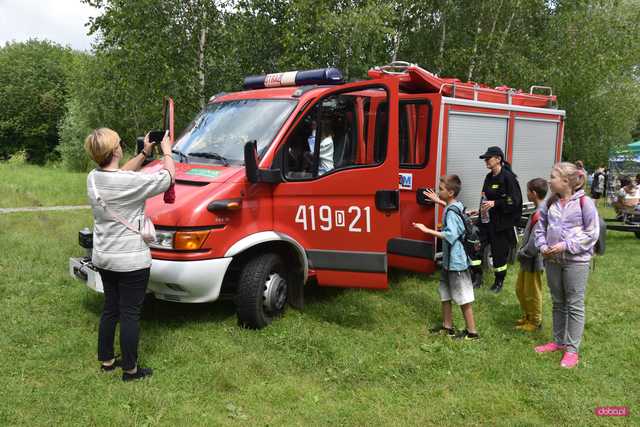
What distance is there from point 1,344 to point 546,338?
16.6 ft

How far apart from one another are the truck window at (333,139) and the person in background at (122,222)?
1517 mm

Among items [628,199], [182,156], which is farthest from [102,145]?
[628,199]

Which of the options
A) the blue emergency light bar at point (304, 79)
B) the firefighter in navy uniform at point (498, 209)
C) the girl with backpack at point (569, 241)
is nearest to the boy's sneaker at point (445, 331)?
the girl with backpack at point (569, 241)

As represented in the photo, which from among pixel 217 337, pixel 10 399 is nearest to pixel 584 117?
pixel 217 337

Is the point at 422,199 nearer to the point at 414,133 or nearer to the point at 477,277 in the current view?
the point at 414,133

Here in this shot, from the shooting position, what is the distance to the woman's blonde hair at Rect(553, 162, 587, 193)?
14.4ft

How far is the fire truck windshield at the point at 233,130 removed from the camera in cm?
521

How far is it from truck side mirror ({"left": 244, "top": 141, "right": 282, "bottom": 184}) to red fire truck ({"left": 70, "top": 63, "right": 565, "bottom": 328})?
1 centimetres

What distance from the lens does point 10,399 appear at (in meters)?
3.81

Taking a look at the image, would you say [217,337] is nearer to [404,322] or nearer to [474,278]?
[404,322]

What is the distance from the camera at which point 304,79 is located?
5.81 metres

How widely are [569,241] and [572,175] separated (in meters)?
0.54

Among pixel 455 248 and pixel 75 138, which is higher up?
pixel 75 138

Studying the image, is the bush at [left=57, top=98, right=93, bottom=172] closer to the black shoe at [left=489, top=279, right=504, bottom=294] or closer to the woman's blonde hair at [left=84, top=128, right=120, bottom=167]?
the black shoe at [left=489, top=279, right=504, bottom=294]
